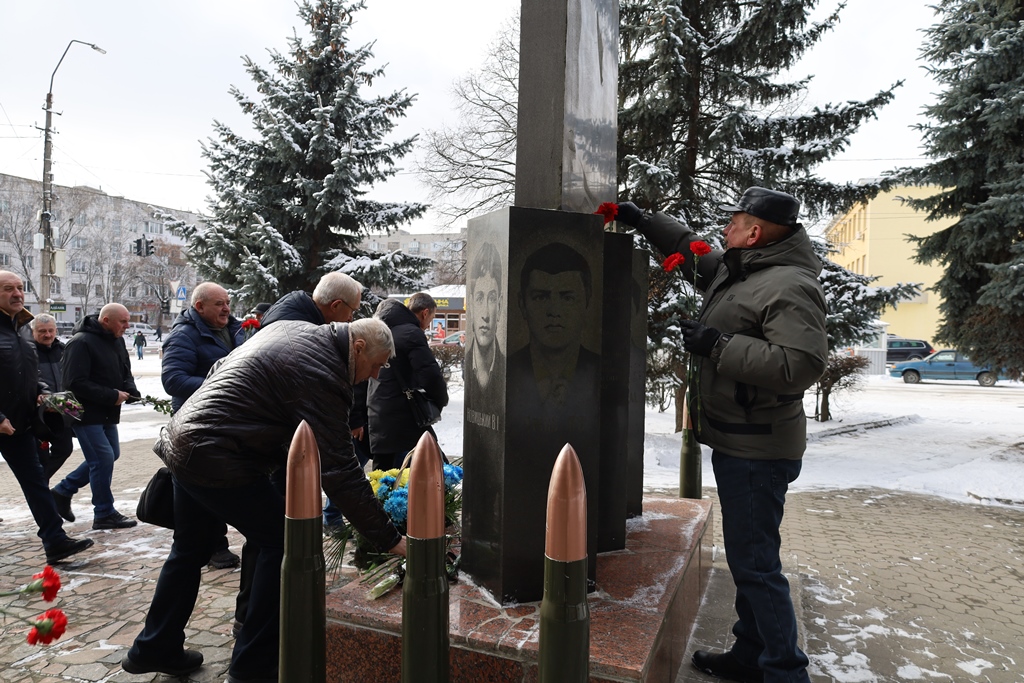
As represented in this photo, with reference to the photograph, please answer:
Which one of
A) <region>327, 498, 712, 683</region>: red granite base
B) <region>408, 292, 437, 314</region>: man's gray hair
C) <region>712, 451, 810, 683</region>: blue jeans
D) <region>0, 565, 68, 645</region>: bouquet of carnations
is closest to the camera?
<region>0, 565, 68, 645</region>: bouquet of carnations

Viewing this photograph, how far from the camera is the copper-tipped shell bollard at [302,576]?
1997 mm

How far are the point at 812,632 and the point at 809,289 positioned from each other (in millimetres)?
2236

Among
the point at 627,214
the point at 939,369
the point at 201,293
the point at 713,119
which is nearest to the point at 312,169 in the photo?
the point at 713,119

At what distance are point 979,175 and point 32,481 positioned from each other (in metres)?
14.2

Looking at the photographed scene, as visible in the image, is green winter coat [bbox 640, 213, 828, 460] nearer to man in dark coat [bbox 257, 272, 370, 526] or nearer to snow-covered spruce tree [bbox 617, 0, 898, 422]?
man in dark coat [bbox 257, 272, 370, 526]

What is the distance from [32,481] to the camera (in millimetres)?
4785

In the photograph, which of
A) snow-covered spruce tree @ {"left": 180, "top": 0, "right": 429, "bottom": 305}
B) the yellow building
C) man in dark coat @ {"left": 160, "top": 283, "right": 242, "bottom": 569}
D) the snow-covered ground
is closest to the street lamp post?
the snow-covered ground

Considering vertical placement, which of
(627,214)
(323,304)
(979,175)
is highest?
(979,175)

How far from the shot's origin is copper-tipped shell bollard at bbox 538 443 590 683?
1.73 meters

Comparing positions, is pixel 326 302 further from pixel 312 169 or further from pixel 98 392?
pixel 312 169

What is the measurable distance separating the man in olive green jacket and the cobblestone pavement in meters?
0.71

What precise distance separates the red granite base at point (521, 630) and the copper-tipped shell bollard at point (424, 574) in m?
0.63

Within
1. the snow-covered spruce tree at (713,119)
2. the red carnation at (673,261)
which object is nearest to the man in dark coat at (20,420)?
the red carnation at (673,261)

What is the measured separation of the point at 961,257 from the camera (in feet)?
39.3
